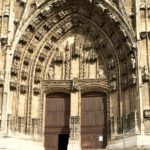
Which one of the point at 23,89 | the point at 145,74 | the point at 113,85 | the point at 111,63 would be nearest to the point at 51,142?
the point at 23,89

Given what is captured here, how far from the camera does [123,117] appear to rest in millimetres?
14094

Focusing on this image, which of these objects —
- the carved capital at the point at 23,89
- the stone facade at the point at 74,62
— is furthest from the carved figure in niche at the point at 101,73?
the carved capital at the point at 23,89

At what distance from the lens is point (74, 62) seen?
1572cm

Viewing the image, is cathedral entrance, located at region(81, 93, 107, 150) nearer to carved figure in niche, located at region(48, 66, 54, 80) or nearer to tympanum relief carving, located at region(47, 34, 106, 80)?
tympanum relief carving, located at region(47, 34, 106, 80)

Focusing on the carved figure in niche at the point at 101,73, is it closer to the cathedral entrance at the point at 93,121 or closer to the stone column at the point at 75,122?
the cathedral entrance at the point at 93,121

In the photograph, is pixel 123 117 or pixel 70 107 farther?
pixel 70 107

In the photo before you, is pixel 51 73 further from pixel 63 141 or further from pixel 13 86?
pixel 63 141

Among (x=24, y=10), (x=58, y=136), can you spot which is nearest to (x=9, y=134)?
(x=58, y=136)

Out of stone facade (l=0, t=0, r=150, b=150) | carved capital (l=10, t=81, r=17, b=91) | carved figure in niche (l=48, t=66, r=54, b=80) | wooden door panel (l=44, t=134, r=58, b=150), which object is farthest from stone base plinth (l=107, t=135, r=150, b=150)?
carved capital (l=10, t=81, r=17, b=91)

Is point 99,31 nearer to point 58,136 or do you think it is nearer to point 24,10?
point 24,10

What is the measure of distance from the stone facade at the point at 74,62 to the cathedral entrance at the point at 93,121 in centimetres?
26

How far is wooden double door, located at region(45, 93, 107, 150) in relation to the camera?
14.8 metres

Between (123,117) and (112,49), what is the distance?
2493 millimetres

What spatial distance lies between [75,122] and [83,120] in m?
0.39
